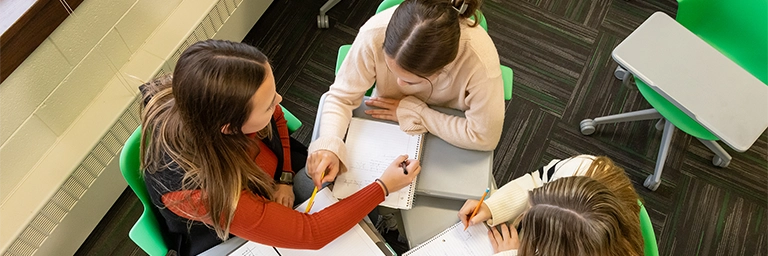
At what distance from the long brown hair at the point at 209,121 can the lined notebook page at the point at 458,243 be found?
0.40m

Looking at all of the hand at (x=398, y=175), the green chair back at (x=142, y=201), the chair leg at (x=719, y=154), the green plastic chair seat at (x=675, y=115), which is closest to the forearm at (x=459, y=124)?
the hand at (x=398, y=175)

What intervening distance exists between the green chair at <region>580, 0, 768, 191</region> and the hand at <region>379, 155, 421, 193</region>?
92cm

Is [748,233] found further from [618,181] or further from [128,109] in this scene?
[128,109]

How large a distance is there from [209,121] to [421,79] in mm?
450

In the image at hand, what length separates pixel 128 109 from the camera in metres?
1.53

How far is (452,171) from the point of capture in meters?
1.17

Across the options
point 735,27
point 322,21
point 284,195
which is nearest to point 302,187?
point 284,195

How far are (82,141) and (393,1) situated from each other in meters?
0.96

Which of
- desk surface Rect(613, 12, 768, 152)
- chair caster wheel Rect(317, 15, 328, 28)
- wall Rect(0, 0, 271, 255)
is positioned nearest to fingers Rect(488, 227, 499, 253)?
desk surface Rect(613, 12, 768, 152)

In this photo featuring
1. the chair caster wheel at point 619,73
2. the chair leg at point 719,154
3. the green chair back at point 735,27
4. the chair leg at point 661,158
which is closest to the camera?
the green chair back at point 735,27

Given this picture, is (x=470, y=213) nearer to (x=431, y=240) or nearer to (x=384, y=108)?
(x=431, y=240)

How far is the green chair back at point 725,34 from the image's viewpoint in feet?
4.94

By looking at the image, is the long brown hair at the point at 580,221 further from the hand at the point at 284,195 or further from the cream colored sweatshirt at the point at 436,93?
the hand at the point at 284,195

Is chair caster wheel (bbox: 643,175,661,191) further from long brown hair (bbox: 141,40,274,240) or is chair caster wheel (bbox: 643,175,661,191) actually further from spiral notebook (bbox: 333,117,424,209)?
long brown hair (bbox: 141,40,274,240)
